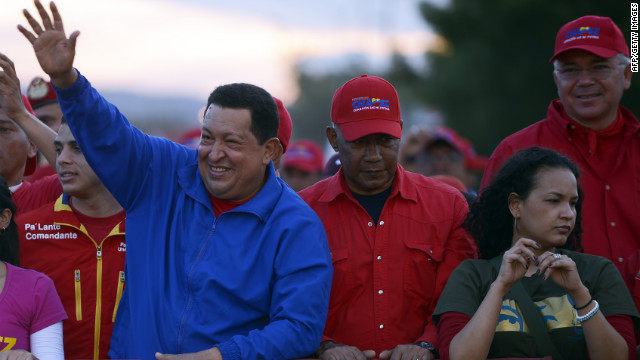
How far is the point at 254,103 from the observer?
154 inches

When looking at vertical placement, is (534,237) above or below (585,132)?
below

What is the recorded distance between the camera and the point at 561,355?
3678 millimetres

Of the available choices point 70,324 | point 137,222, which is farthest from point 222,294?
point 70,324

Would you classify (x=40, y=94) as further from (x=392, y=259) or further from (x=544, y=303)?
(x=544, y=303)

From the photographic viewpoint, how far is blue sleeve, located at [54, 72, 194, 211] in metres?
3.55

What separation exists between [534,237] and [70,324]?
Result: 7.87 feet

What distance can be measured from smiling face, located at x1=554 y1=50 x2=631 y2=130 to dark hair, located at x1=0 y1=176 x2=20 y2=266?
135 inches

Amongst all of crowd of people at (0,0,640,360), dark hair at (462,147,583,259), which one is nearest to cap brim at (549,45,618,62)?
crowd of people at (0,0,640,360)

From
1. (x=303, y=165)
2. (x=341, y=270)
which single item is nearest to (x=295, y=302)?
(x=341, y=270)

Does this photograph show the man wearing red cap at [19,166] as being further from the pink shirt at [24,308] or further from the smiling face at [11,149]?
the pink shirt at [24,308]

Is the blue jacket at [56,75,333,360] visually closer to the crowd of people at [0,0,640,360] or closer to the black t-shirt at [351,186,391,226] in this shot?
the crowd of people at [0,0,640,360]

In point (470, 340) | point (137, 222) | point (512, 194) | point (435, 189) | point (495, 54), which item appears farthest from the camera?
point (495, 54)

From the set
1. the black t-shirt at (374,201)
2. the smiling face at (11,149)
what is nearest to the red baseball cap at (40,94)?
the smiling face at (11,149)

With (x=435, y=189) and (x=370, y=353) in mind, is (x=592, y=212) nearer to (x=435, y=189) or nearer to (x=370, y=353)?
(x=435, y=189)
